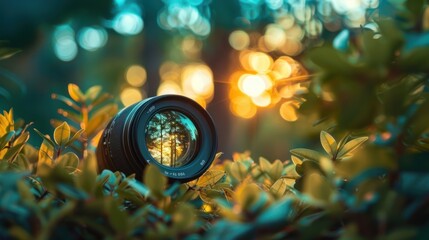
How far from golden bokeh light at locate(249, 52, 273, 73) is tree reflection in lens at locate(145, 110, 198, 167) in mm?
6345

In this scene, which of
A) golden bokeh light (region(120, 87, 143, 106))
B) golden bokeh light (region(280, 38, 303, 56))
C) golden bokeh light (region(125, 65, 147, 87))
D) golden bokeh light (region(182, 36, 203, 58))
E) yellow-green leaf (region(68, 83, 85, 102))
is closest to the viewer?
yellow-green leaf (region(68, 83, 85, 102))

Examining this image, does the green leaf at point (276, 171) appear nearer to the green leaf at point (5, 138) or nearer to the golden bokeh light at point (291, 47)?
the green leaf at point (5, 138)

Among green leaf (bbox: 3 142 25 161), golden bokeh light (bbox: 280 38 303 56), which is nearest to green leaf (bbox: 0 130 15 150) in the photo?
green leaf (bbox: 3 142 25 161)

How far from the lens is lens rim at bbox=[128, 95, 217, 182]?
617 mm

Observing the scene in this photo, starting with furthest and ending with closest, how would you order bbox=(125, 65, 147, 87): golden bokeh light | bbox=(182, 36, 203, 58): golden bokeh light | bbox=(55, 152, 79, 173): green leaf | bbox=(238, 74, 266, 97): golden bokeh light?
bbox=(125, 65, 147, 87): golden bokeh light < bbox=(182, 36, 203, 58): golden bokeh light < bbox=(238, 74, 266, 97): golden bokeh light < bbox=(55, 152, 79, 173): green leaf

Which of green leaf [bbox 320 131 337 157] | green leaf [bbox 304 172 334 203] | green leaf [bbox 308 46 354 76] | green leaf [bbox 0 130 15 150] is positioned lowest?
green leaf [bbox 0 130 15 150]

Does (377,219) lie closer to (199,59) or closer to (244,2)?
(244,2)

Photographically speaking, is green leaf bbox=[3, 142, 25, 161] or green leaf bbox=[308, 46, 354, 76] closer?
green leaf bbox=[308, 46, 354, 76]

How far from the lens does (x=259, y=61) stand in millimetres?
7531

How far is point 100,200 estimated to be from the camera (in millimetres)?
335

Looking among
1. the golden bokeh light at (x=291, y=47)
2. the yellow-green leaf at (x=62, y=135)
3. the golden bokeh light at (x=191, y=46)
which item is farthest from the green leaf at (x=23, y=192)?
the golden bokeh light at (x=191, y=46)

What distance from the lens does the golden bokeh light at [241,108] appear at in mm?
6945

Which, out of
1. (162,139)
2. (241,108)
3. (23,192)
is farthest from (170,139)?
(241,108)

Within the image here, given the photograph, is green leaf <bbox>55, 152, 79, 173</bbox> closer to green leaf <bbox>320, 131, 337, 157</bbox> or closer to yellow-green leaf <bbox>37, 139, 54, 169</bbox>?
yellow-green leaf <bbox>37, 139, 54, 169</bbox>
